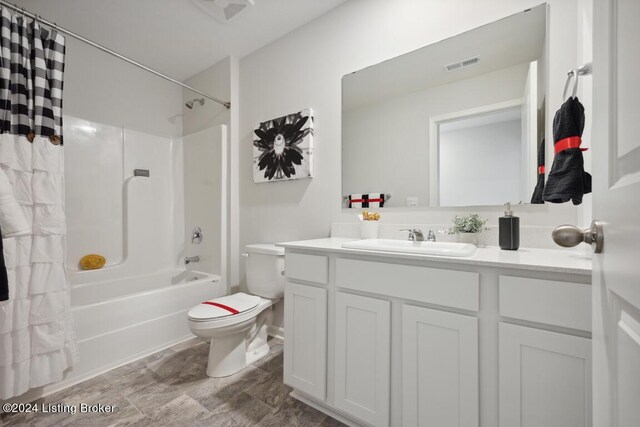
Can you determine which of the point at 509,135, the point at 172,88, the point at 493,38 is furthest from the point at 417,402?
the point at 172,88

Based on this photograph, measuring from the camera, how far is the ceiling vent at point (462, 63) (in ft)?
4.68

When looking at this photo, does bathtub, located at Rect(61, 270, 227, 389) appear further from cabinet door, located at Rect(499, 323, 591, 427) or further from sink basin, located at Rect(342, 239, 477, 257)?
cabinet door, located at Rect(499, 323, 591, 427)

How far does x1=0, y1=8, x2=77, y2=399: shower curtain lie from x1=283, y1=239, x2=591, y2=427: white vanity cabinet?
4.18 feet

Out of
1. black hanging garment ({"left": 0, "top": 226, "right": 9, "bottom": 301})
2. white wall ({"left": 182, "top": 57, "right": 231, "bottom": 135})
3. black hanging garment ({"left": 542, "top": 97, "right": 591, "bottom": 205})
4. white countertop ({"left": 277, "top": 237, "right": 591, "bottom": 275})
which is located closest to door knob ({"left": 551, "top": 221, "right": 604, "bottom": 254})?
white countertop ({"left": 277, "top": 237, "right": 591, "bottom": 275})

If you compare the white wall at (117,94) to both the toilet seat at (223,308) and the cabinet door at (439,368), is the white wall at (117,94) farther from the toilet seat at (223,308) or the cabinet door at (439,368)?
the cabinet door at (439,368)

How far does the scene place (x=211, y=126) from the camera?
268cm

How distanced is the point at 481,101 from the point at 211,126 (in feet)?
7.51

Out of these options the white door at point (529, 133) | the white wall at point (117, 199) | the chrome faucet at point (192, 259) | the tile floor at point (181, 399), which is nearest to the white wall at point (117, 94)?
the white wall at point (117, 199)

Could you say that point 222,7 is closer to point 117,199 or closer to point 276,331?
point 117,199

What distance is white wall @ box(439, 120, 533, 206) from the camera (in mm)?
1335

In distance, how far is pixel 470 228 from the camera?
134 cm

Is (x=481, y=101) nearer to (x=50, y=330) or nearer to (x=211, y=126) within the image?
(x=211, y=126)

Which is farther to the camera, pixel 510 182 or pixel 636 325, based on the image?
pixel 510 182

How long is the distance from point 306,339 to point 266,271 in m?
0.68
